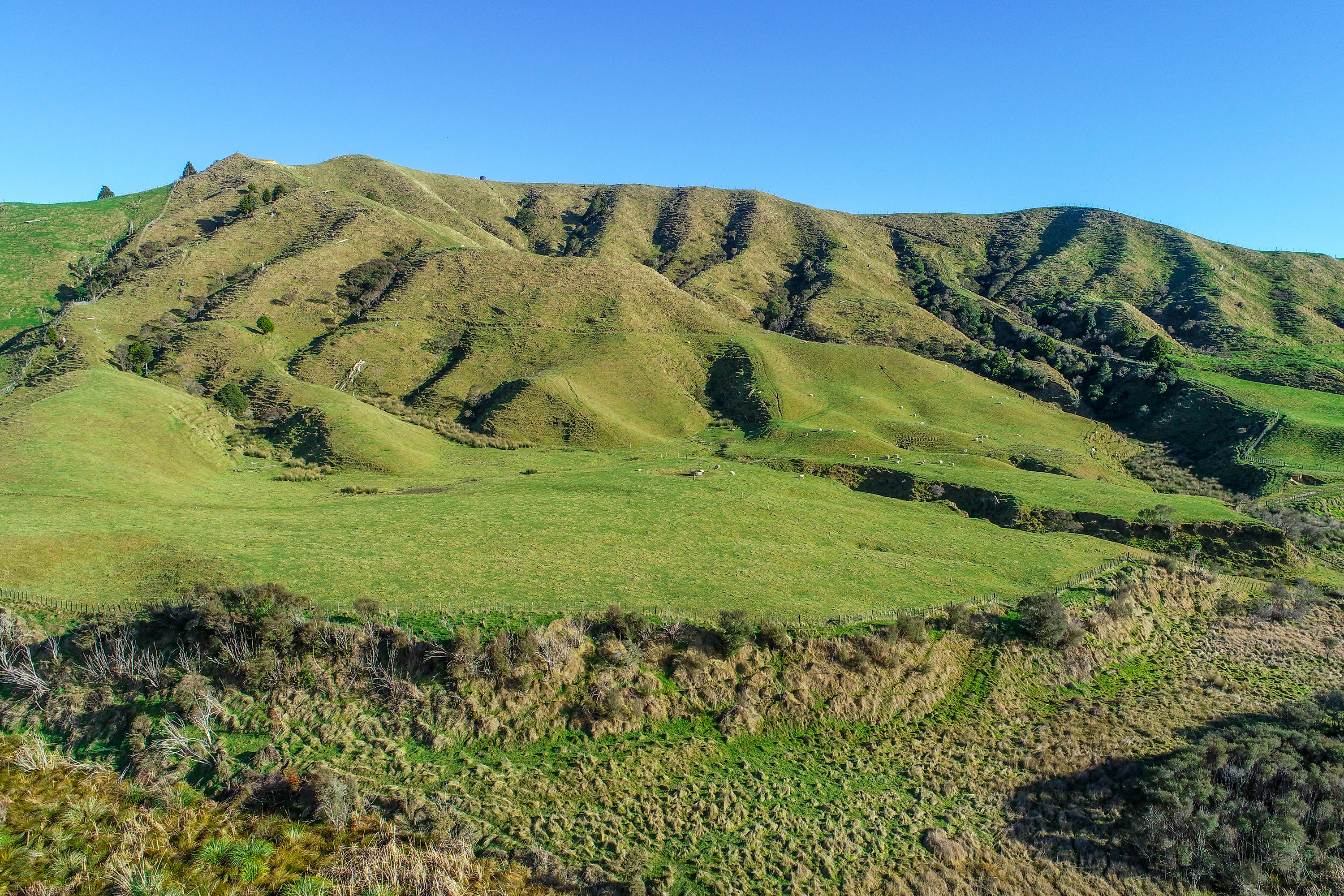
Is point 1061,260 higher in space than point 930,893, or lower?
higher

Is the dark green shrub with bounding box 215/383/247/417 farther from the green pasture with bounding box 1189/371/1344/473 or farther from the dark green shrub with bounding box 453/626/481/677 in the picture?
the green pasture with bounding box 1189/371/1344/473

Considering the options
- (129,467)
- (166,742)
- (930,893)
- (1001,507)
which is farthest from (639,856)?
(129,467)

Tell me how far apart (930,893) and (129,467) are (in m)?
56.1

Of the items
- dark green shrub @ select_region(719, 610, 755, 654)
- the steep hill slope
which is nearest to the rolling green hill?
the steep hill slope

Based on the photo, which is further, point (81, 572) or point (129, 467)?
point (129, 467)

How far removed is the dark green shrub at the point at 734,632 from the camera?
2517cm

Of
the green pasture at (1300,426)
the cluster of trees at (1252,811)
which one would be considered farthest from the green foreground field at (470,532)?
the green pasture at (1300,426)

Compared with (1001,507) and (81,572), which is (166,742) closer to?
(81,572)

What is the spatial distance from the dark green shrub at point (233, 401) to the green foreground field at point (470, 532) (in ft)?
22.5

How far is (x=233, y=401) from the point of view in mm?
65500

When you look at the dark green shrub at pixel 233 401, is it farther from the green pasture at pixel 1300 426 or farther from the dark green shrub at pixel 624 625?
the green pasture at pixel 1300 426

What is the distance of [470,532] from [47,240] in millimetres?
125708

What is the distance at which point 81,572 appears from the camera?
28453 millimetres

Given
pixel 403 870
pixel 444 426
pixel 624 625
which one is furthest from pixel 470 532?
pixel 444 426
